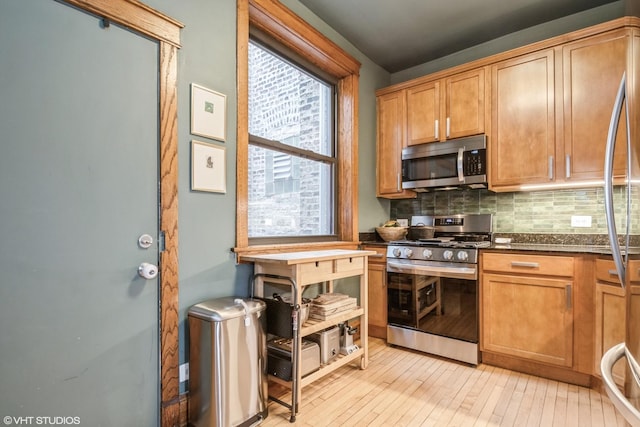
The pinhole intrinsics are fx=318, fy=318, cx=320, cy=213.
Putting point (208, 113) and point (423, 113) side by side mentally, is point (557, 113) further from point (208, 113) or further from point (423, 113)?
point (208, 113)

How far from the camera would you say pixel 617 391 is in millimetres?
793

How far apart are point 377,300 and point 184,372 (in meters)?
1.83

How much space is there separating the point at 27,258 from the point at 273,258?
107 cm

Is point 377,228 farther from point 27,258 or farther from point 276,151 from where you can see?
point 27,258

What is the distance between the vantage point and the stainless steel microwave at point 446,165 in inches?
108

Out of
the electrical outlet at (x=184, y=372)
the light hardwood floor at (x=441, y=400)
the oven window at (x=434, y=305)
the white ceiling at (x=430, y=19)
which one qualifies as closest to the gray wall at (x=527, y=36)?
the white ceiling at (x=430, y=19)

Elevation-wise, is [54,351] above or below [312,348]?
above

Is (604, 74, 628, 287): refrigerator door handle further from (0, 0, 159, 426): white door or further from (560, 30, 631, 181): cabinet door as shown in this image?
(0, 0, 159, 426): white door

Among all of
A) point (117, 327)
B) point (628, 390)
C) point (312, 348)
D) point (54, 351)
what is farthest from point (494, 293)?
point (54, 351)

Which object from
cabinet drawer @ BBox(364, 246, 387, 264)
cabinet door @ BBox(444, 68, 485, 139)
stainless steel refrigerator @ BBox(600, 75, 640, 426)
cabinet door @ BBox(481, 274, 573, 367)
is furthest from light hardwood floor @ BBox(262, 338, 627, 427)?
cabinet door @ BBox(444, 68, 485, 139)

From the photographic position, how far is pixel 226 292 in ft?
6.30

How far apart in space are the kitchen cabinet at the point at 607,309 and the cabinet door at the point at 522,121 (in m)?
0.81

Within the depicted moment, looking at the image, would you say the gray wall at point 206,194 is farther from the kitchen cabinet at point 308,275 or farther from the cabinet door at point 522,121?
the cabinet door at point 522,121

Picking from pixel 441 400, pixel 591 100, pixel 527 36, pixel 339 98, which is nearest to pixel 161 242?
pixel 441 400
